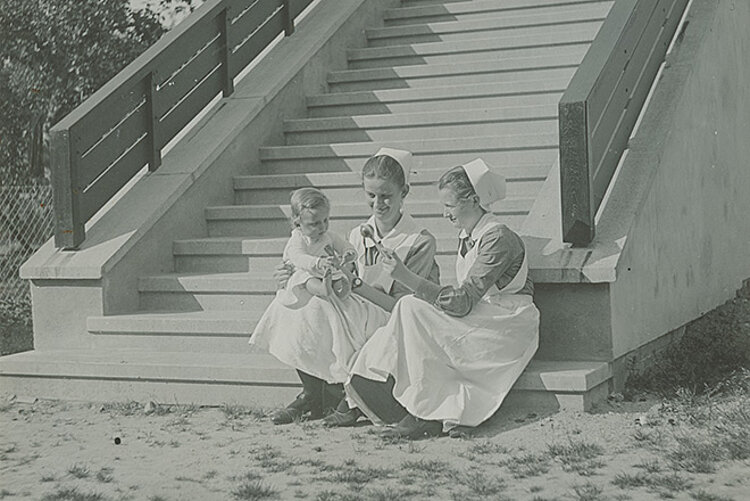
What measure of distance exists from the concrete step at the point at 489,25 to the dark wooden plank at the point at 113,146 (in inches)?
126

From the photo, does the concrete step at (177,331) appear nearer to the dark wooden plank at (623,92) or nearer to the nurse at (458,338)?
the nurse at (458,338)

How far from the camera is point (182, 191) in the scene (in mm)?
7973

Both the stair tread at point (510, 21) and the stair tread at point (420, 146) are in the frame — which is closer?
the stair tread at point (420, 146)

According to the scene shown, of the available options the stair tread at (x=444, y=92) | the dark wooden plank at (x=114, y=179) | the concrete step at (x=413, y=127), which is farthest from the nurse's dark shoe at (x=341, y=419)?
the stair tread at (x=444, y=92)

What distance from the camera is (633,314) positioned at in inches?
250

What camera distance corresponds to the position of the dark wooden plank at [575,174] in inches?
233

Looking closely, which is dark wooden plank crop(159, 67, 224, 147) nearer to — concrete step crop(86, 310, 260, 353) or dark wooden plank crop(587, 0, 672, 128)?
concrete step crop(86, 310, 260, 353)

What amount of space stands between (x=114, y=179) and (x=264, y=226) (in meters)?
1.12

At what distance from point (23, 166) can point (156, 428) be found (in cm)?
760

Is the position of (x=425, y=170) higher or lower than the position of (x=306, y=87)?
lower

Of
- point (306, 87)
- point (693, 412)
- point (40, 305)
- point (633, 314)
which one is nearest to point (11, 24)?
point (306, 87)

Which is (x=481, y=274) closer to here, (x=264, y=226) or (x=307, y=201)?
(x=307, y=201)

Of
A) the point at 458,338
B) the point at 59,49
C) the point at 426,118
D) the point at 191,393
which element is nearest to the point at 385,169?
the point at 458,338

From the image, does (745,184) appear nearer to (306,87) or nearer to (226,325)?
(306,87)
